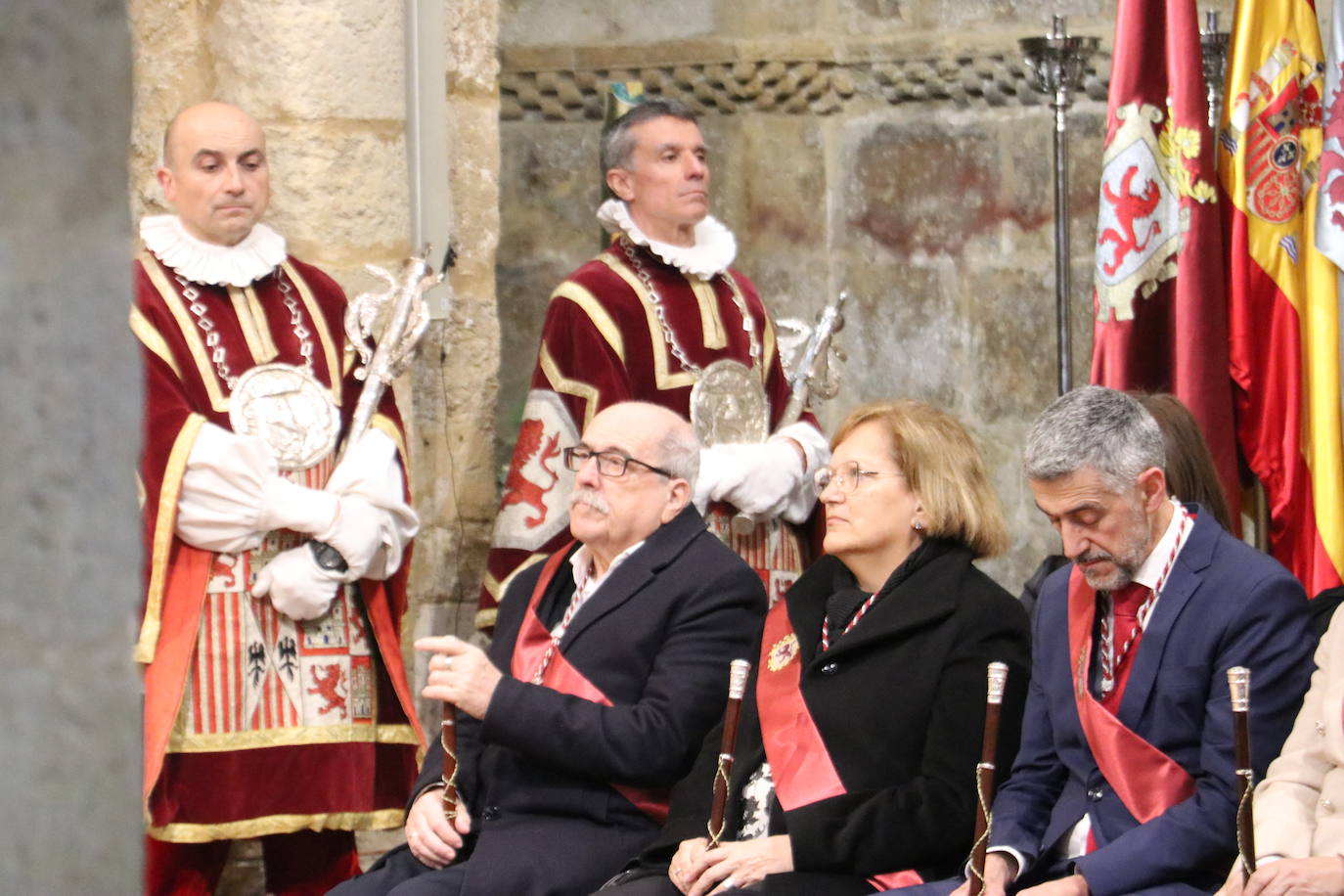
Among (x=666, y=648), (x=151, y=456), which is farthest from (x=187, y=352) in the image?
(x=666, y=648)

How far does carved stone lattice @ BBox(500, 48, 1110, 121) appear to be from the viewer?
6387 mm

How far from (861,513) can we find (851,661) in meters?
0.24

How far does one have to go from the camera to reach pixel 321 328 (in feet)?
14.5

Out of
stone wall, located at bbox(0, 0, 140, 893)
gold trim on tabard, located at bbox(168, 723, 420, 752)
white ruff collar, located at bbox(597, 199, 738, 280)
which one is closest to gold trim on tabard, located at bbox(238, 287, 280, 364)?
gold trim on tabard, located at bbox(168, 723, 420, 752)

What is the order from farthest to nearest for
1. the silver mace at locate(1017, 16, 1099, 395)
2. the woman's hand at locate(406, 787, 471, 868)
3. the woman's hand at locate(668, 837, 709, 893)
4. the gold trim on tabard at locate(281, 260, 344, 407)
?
the silver mace at locate(1017, 16, 1099, 395) < the gold trim on tabard at locate(281, 260, 344, 407) < the woman's hand at locate(406, 787, 471, 868) < the woman's hand at locate(668, 837, 709, 893)

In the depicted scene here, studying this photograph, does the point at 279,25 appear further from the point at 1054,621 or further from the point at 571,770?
the point at 1054,621

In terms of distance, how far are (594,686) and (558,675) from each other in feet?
0.22

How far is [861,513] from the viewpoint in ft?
11.6

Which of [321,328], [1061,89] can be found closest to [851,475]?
[321,328]

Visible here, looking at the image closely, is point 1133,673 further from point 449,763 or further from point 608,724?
point 449,763

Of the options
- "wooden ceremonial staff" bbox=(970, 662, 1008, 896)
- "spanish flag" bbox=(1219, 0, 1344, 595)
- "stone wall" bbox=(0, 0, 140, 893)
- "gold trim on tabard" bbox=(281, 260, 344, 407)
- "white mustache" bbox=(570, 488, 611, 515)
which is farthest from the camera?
"spanish flag" bbox=(1219, 0, 1344, 595)

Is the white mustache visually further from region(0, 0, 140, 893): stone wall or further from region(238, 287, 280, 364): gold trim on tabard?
region(0, 0, 140, 893): stone wall

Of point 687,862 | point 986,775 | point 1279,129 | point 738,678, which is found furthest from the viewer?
point 1279,129

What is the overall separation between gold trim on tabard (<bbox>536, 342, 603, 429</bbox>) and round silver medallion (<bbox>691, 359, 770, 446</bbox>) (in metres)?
0.22
